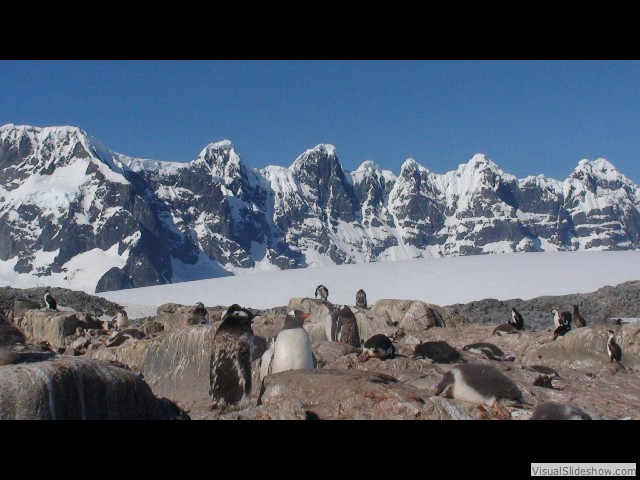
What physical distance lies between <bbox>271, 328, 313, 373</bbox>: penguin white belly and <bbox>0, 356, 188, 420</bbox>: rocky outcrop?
201cm

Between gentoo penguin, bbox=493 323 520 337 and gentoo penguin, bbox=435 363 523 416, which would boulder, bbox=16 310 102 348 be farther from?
gentoo penguin, bbox=435 363 523 416

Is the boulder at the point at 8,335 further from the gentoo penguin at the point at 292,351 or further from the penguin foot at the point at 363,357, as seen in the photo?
the penguin foot at the point at 363,357

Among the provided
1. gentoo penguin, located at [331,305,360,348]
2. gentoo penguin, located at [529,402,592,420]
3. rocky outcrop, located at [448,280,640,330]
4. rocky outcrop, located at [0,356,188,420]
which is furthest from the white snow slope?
gentoo penguin, located at [529,402,592,420]

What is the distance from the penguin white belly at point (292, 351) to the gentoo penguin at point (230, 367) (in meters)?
0.43

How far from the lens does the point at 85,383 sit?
4.63 metres

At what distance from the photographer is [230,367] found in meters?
6.72

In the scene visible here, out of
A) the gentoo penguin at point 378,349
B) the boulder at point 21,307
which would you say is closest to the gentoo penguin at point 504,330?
the gentoo penguin at point 378,349

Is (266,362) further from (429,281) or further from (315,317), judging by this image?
(429,281)

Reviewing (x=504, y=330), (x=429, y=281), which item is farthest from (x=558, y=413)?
(x=429, y=281)
